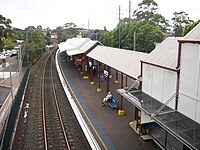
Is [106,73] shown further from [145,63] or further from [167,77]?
[167,77]

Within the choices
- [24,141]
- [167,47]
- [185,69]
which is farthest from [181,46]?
[24,141]

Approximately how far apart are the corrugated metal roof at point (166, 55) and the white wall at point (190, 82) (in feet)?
2.80

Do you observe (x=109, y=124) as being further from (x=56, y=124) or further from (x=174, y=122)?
(x=174, y=122)

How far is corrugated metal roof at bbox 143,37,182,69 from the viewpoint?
28.7 ft

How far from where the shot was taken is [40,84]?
23250mm

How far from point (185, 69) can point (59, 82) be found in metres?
18.5

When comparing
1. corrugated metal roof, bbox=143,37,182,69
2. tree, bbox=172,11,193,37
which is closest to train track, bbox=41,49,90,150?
corrugated metal roof, bbox=143,37,182,69

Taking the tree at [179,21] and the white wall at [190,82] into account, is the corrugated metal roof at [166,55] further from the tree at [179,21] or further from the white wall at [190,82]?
the tree at [179,21]

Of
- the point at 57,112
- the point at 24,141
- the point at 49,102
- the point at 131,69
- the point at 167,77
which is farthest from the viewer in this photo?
the point at 49,102

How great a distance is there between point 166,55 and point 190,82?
2547 millimetres

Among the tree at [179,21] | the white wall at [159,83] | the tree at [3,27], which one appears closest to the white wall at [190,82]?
the white wall at [159,83]

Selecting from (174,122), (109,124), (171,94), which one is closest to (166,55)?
(171,94)

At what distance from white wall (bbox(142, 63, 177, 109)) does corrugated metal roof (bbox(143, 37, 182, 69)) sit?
0.74 ft

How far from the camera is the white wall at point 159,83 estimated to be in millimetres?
8328
